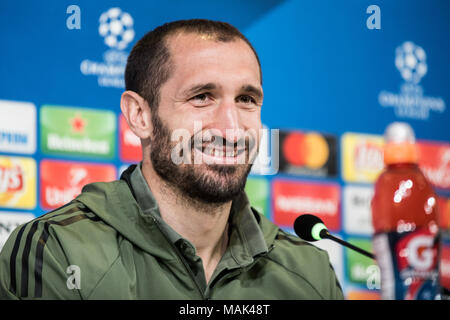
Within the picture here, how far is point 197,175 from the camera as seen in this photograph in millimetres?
1559

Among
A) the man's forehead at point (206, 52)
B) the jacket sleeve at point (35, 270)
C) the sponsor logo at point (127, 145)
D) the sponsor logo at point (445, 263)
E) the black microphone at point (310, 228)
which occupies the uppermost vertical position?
the man's forehead at point (206, 52)

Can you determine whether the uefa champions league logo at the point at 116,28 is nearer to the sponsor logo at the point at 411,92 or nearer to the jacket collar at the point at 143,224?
the jacket collar at the point at 143,224

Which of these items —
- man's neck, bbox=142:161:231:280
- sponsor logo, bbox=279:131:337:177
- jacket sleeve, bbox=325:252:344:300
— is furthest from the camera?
sponsor logo, bbox=279:131:337:177

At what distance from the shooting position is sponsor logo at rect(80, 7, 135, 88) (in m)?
2.51

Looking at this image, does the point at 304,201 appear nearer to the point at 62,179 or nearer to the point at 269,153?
the point at 269,153

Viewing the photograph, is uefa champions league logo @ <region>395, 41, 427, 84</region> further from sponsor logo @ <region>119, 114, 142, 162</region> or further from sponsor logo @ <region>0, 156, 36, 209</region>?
sponsor logo @ <region>0, 156, 36, 209</region>

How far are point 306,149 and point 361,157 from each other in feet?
0.84

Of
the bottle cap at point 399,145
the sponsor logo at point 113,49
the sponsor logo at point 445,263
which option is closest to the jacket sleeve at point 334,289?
the bottle cap at point 399,145

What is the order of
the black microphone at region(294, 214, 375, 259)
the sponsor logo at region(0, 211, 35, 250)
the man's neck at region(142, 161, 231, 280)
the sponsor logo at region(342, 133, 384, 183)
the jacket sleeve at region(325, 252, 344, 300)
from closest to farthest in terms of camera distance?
the black microphone at region(294, 214, 375, 259) < the man's neck at region(142, 161, 231, 280) < the jacket sleeve at region(325, 252, 344, 300) < the sponsor logo at region(0, 211, 35, 250) < the sponsor logo at region(342, 133, 384, 183)

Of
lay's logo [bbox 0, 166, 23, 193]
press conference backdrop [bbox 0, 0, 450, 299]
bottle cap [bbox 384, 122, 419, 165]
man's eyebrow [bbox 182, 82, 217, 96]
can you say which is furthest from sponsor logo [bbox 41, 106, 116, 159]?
bottle cap [bbox 384, 122, 419, 165]

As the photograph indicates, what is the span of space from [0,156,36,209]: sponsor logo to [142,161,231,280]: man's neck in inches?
30.6

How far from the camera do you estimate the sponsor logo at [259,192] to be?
269cm

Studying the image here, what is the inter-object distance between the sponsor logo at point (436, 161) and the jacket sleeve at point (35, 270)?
6.60ft

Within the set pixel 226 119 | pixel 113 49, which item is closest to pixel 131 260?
pixel 226 119
